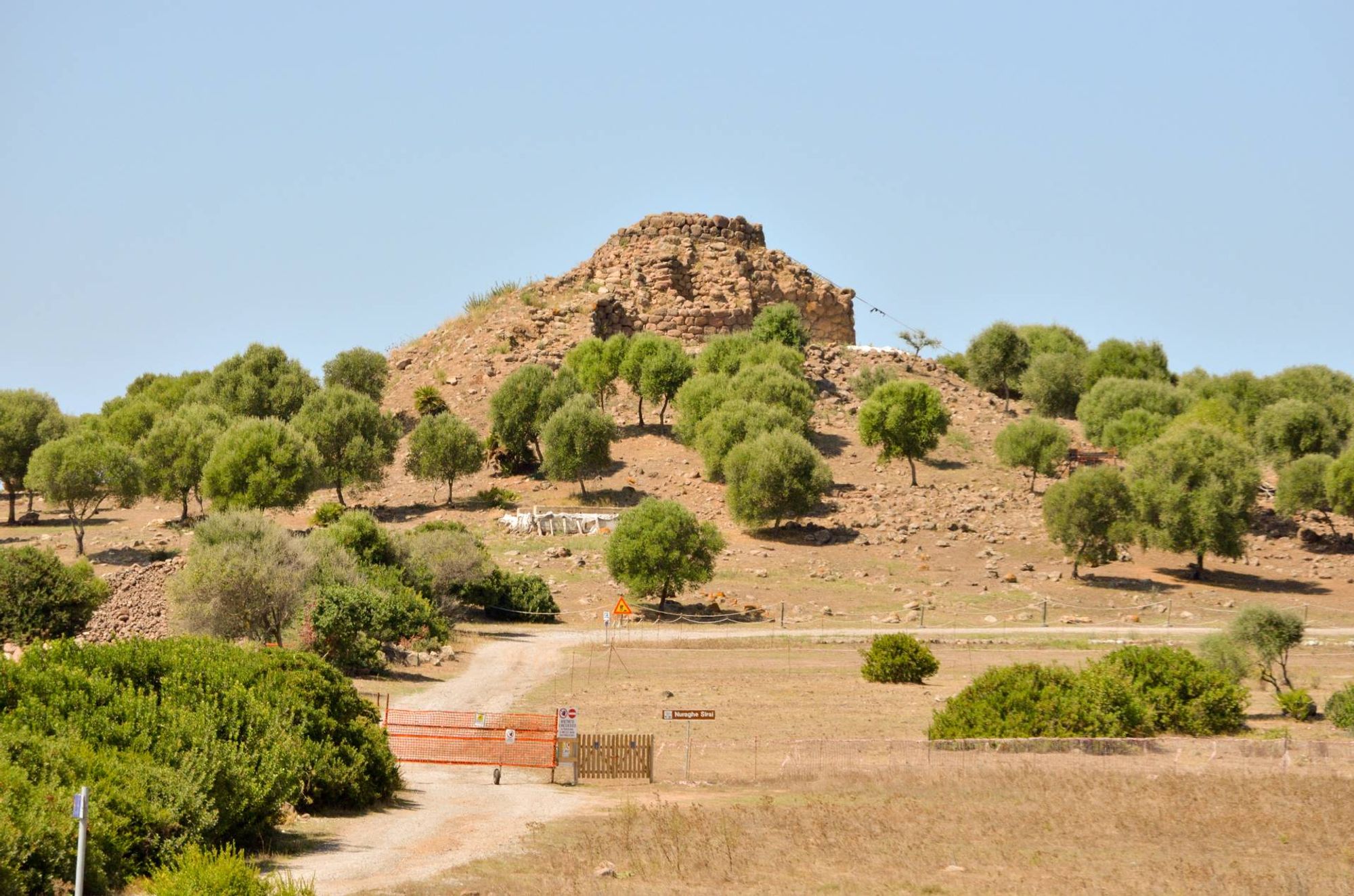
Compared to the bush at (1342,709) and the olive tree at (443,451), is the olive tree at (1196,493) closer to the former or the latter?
the bush at (1342,709)

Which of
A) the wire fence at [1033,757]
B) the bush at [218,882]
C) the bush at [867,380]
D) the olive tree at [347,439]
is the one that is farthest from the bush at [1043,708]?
the bush at [867,380]

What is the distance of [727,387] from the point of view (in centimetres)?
7431

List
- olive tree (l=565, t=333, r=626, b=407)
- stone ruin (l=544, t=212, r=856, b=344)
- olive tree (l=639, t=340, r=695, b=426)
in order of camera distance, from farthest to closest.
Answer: stone ruin (l=544, t=212, r=856, b=344) → olive tree (l=565, t=333, r=626, b=407) → olive tree (l=639, t=340, r=695, b=426)

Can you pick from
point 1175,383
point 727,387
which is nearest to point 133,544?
point 727,387

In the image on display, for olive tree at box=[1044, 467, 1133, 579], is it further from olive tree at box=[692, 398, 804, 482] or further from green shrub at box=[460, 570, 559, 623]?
green shrub at box=[460, 570, 559, 623]

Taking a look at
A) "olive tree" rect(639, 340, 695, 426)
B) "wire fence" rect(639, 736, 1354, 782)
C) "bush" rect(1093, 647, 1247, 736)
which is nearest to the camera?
"wire fence" rect(639, 736, 1354, 782)

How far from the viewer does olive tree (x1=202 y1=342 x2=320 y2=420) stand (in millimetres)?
82312

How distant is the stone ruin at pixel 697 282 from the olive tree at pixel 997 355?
12.1 m

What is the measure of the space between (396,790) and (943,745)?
331 inches

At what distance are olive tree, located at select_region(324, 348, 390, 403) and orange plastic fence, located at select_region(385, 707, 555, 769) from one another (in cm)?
6366

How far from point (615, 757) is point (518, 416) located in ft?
170

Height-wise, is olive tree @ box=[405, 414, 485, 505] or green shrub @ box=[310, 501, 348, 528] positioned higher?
olive tree @ box=[405, 414, 485, 505]

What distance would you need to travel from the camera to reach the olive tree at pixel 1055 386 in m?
94.1

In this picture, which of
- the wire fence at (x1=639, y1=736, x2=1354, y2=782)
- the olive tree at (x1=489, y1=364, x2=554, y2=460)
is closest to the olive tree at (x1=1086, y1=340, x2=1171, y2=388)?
the olive tree at (x1=489, y1=364, x2=554, y2=460)
